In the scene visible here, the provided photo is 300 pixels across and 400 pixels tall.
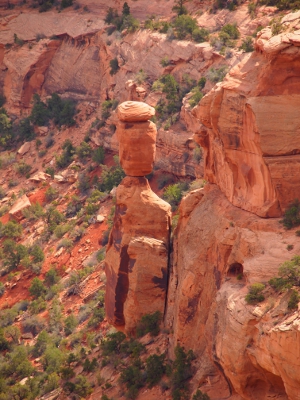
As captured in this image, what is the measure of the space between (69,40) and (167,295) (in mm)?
54089

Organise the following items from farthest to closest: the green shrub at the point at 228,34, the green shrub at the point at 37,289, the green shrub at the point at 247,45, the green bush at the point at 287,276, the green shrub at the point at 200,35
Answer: the green shrub at the point at 200,35 < the green shrub at the point at 228,34 < the green shrub at the point at 247,45 < the green shrub at the point at 37,289 < the green bush at the point at 287,276

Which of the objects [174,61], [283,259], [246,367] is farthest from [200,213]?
[174,61]

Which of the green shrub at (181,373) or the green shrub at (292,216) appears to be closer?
the green shrub at (292,216)

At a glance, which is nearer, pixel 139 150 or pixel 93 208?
pixel 139 150

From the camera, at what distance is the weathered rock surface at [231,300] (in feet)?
76.9

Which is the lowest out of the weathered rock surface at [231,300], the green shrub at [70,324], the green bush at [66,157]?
the green bush at [66,157]

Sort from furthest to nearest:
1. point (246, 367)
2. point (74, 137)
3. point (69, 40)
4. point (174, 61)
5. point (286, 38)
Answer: point (69, 40) < point (74, 137) < point (174, 61) < point (286, 38) < point (246, 367)

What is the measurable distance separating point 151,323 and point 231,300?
31.7ft

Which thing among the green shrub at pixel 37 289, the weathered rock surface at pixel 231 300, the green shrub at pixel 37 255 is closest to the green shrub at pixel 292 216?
the weathered rock surface at pixel 231 300

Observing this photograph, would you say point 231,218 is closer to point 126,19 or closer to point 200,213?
point 200,213

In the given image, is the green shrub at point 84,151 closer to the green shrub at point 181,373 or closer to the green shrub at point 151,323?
the green shrub at point 151,323

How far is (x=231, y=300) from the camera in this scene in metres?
25.7

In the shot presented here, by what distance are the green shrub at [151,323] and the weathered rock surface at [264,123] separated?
7.30 m

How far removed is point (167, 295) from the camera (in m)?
35.3
